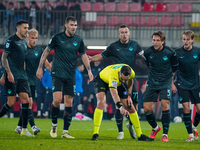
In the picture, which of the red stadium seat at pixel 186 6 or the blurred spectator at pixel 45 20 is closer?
the blurred spectator at pixel 45 20

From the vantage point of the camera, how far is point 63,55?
9055mm

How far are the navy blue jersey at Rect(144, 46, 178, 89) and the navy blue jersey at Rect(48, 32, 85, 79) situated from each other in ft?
5.38

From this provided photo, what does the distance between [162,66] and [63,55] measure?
2074 millimetres

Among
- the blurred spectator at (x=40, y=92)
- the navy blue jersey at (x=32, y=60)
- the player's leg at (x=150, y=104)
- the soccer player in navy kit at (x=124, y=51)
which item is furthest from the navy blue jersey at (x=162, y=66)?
the blurred spectator at (x=40, y=92)

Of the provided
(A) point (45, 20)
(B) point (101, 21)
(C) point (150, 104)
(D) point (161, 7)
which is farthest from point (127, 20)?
(C) point (150, 104)

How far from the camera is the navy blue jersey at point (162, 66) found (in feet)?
29.4

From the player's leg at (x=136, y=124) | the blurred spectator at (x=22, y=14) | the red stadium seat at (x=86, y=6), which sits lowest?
the player's leg at (x=136, y=124)

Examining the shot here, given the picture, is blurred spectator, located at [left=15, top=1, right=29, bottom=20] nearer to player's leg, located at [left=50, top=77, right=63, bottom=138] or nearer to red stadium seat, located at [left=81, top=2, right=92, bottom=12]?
red stadium seat, located at [left=81, top=2, right=92, bottom=12]

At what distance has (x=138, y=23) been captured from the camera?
21.2m

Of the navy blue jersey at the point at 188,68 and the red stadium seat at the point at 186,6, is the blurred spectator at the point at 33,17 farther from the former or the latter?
the navy blue jersey at the point at 188,68

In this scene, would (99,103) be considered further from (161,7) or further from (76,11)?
(161,7)

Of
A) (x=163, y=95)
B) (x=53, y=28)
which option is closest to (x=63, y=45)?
(x=163, y=95)

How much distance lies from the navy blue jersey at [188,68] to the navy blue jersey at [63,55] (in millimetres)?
2323

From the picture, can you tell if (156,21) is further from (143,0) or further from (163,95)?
(163,95)
